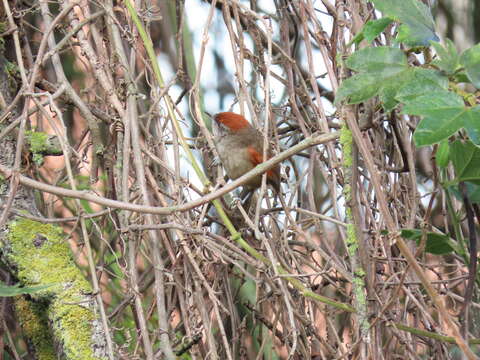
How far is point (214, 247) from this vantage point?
7.92ft

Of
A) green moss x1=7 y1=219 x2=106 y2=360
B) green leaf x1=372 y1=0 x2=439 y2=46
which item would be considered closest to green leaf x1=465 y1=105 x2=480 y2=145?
green leaf x1=372 y1=0 x2=439 y2=46

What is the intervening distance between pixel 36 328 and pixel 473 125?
1749 millimetres

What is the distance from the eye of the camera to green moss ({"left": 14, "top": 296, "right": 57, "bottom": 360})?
2.40 m

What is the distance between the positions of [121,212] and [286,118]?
1014 millimetres

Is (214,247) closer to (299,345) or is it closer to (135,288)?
(135,288)

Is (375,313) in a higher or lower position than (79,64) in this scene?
lower

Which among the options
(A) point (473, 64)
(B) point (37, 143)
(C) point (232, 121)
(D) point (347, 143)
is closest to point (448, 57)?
(A) point (473, 64)

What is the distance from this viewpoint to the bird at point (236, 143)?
3.84 metres

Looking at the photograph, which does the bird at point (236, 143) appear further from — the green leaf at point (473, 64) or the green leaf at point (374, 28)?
the green leaf at point (473, 64)

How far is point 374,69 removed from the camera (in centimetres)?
138

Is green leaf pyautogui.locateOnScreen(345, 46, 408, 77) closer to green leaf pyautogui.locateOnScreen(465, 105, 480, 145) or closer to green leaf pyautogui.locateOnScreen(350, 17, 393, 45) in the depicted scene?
green leaf pyautogui.locateOnScreen(350, 17, 393, 45)

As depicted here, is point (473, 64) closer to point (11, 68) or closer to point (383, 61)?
point (383, 61)

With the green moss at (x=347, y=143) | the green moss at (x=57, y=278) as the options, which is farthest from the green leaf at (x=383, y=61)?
the green moss at (x=57, y=278)

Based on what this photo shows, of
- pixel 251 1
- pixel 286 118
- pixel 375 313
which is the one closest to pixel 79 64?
pixel 251 1
